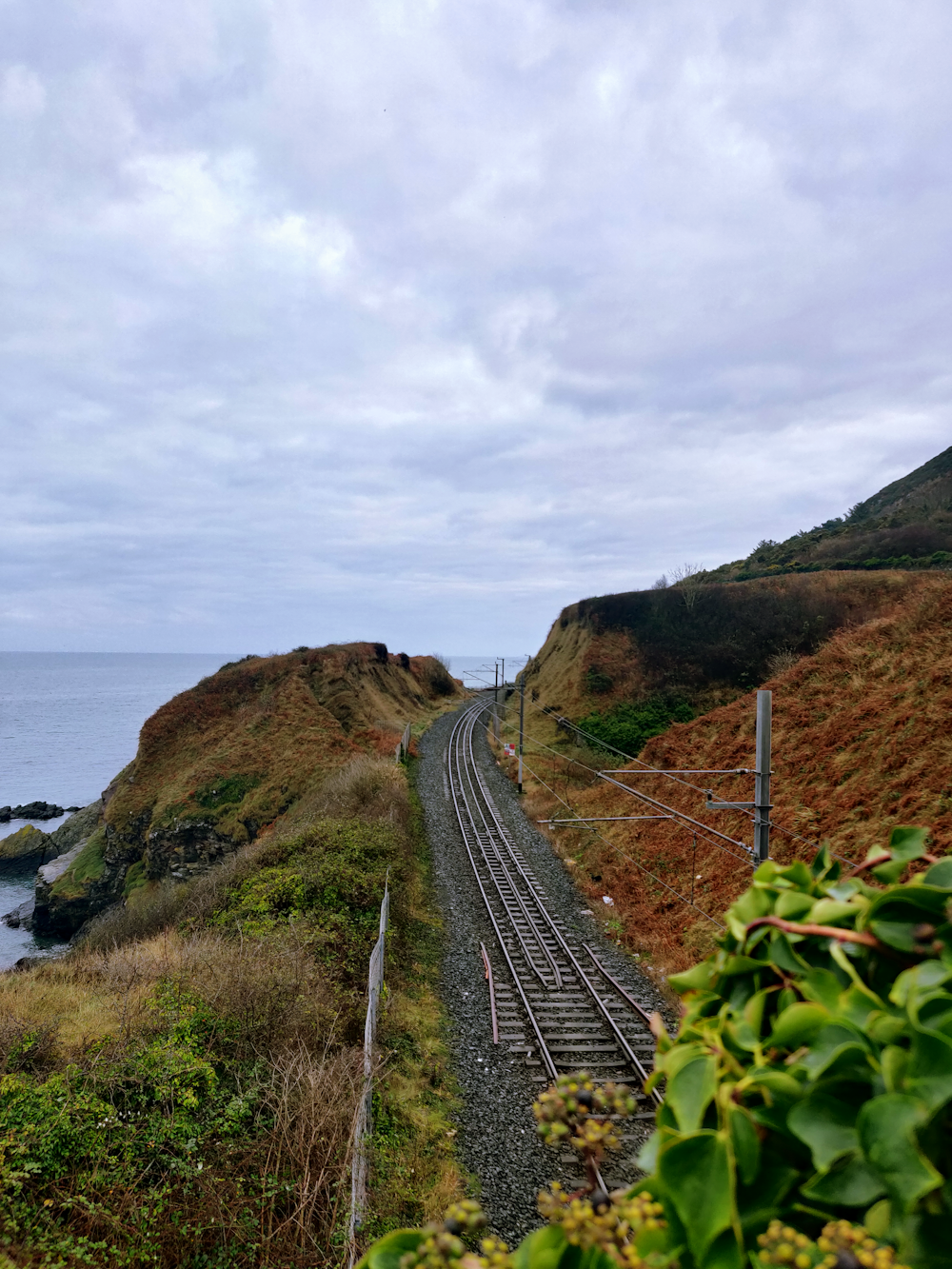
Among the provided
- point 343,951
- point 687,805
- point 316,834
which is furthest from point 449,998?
point 687,805

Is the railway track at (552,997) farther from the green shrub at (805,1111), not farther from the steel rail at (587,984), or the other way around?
the green shrub at (805,1111)

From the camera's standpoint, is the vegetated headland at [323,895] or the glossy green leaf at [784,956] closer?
the glossy green leaf at [784,956]

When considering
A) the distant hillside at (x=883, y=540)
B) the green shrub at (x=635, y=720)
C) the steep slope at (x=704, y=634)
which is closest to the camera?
the green shrub at (x=635, y=720)

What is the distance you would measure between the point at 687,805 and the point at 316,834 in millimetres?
11906

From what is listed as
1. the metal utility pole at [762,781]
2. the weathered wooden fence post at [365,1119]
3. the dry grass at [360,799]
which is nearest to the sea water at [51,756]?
the dry grass at [360,799]

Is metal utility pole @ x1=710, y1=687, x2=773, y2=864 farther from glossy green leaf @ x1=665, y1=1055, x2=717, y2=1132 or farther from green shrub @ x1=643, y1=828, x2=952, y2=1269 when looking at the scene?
glossy green leaf @ x1=665, y1=1055, x2=717, y2=1132

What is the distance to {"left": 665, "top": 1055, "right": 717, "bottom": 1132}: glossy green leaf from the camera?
1220mm

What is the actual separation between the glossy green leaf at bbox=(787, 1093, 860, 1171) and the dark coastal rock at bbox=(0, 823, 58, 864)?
189 feet

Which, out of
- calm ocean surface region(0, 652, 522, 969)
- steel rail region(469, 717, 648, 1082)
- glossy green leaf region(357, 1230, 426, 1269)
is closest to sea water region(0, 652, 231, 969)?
calm ocean surface region(0, 652, 522, 969)

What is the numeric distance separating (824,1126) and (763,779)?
28.8 feet

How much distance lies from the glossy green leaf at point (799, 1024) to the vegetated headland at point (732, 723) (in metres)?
6.16

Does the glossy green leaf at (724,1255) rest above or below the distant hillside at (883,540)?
below

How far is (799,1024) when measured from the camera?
125 cm

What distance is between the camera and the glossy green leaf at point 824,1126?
3.51 ft
